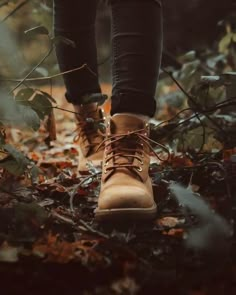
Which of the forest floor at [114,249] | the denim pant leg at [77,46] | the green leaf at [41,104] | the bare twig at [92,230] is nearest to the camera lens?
the forest floor at [114,249]

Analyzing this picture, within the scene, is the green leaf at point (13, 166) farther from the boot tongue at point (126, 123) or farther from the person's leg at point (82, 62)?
the person's leg at point (82, 62)

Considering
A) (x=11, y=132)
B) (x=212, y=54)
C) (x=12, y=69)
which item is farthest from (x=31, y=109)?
(x=212, y=54)

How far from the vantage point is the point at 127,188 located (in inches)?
38.1

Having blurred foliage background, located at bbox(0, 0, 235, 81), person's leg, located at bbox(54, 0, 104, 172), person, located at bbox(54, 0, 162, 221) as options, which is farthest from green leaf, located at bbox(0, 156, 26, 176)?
blurred foliage background, located at bbox(0, 0, 235, 81)

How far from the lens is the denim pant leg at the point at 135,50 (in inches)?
40.5

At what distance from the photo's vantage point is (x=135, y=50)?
3.39 feet

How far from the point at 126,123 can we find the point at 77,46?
0.38 metres

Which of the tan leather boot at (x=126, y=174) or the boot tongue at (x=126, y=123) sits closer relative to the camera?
the tan leather boot at (x=126, y=174)

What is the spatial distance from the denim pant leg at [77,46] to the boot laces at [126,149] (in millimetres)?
331

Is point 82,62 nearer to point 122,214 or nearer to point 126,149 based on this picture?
point 126,149

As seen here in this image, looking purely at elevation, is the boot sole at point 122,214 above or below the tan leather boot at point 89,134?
below

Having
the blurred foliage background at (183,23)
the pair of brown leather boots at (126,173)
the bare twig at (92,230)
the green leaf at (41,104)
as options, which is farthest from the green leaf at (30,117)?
the blurred foliage background at (183,23)

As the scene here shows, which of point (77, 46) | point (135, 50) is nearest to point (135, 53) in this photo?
point (135, 50)

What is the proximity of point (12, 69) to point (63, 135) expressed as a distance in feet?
4.16
